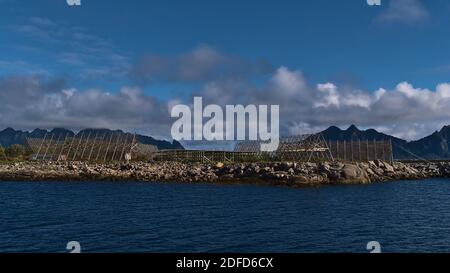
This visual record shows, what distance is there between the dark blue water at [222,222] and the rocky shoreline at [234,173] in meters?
20.7

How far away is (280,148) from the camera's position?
499 ft

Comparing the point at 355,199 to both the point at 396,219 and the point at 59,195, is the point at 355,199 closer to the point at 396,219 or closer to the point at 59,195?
the point at 396,219

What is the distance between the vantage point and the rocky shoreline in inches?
3674

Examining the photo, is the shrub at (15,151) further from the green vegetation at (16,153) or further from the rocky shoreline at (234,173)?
the rocky shoreline at (234,173)

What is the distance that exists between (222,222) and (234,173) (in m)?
57.0

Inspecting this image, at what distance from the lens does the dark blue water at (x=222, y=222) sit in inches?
1346

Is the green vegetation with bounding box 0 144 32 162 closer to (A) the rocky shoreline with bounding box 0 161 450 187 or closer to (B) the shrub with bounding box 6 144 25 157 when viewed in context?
(B) the shrub with bounding box 6 144 25 157

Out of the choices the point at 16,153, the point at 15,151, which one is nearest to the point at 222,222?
the point at 16,153

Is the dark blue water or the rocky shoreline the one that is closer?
the dark blue water

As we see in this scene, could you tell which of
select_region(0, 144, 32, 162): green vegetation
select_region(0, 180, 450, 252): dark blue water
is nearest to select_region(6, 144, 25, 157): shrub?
select_region(0, 144, 32, 162): green vegetation

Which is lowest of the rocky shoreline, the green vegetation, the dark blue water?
the dark blue water

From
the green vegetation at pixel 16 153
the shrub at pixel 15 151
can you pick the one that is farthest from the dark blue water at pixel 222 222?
the shrub at pixel 15 151

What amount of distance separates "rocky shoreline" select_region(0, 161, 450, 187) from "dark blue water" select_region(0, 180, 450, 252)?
20.7m

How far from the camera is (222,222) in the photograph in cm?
4403
